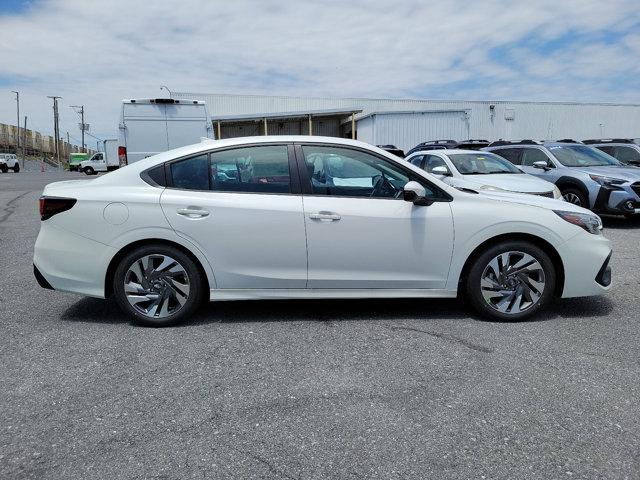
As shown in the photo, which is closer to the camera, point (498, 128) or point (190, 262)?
point (190, 262)

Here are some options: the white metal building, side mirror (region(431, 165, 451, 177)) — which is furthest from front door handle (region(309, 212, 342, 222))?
the white metal building

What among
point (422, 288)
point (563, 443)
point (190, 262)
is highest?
point (190, 262)

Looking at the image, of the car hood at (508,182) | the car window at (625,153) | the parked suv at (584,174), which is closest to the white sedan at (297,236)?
the car hood at (508,182)

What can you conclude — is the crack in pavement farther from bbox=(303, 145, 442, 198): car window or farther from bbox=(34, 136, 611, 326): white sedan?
bbox=(303, 145, 442, 198): car window

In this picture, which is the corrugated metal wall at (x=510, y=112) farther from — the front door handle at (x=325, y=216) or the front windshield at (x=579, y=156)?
the front door handle at (x=325, y=216)

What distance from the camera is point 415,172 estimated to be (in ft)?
14.1

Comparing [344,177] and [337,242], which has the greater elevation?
[344,177]

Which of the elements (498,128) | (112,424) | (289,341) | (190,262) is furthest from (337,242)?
(498,128)

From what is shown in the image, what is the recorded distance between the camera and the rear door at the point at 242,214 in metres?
4.13

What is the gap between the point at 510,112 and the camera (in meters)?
38.3

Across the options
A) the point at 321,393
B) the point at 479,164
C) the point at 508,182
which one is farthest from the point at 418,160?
the point at 321,393

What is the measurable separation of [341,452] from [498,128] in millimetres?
39551

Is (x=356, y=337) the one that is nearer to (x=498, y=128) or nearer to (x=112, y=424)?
(x=112, y=424)

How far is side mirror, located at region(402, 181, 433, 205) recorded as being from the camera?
412 centimetres
